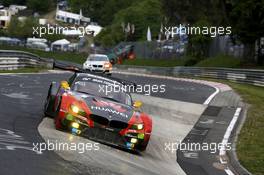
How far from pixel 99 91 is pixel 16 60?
23.0 metres

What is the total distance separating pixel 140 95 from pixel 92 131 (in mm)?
9705

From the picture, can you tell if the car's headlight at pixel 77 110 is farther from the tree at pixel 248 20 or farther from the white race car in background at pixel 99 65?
the tree at pixel 248 20

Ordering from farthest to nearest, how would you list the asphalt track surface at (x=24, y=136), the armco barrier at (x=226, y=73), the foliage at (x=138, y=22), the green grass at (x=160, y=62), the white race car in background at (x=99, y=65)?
the foliage at (x=138, y=22) < the green grass at (x=160, y=62) < the white race car in background at (x=99, y=65) < the armco barrier at (x=226, y=73) < the asphalt track surface at (x=24, y=136)

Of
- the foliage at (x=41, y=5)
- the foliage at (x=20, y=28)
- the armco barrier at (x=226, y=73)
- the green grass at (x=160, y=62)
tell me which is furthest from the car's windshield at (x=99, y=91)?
the foliage at (x=41, y=5)

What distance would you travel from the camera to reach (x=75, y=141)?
9.97m

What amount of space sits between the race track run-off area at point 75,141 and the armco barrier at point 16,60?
521 inches

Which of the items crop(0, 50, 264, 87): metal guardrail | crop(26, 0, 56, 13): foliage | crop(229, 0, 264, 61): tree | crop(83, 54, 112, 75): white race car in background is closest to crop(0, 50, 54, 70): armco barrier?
crop(0, 50, 264, 87): metal guardrail

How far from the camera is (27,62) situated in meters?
36.4

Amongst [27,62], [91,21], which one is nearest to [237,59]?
[27,62]

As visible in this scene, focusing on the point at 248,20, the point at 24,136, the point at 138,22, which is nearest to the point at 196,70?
the point at 248,20

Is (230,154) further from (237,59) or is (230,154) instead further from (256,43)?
(237,59)

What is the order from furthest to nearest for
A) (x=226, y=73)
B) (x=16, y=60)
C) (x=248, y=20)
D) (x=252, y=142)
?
(x=248, y=20)
(x=226, y=73)
(x=16, y=60)
(x=252, y=142)

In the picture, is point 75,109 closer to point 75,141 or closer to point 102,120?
point 102,120

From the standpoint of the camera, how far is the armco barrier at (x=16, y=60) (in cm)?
3141
